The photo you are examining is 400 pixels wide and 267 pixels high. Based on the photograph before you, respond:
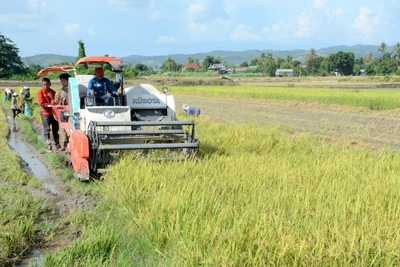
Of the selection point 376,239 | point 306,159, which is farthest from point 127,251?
point 306,159

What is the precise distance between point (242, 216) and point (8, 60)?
177ft

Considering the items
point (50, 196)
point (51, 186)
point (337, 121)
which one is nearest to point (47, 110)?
point (51, 186)

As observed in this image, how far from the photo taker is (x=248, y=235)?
324 centimetres

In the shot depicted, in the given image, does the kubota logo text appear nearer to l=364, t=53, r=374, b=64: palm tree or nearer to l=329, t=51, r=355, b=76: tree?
l=329, t=51, r=355, b=76: tree

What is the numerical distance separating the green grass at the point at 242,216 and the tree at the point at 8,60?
49.1 metres

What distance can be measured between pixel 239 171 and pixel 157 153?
4.78 feet

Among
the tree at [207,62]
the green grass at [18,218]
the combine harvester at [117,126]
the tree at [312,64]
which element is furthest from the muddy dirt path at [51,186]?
the tree at [207,62]

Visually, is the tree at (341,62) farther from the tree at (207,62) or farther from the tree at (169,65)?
the tree at (169,65)

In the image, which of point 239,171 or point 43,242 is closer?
point 43,242

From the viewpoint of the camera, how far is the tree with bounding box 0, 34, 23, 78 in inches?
1954

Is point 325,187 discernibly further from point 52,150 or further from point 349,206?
point 52,150

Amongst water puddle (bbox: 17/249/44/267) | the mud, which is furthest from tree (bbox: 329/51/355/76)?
water puddle (bbox: 17/249/44/267)

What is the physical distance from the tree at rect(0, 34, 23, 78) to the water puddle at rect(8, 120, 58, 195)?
138 feet

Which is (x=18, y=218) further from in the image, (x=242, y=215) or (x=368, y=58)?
(x=368, y=58)
